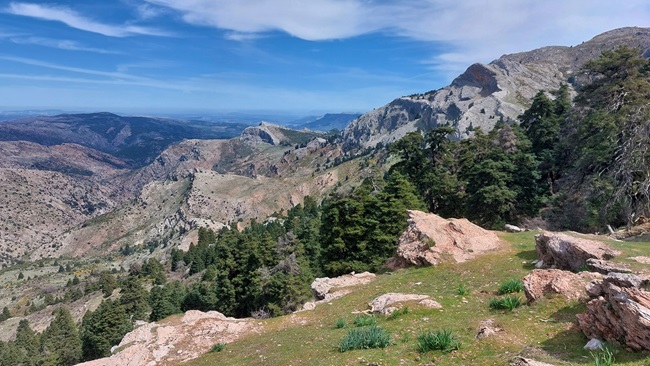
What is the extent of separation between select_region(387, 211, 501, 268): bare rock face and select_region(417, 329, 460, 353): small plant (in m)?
17.7

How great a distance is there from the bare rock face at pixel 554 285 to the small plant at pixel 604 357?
5057mm

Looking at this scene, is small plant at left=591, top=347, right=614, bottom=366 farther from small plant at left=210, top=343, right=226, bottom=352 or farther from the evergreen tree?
the evergreen tree

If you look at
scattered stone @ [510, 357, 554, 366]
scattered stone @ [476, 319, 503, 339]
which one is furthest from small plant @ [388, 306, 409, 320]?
scattered stone @ [510, 357, 554, 366]

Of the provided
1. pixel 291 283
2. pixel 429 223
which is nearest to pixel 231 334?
pixel 429 223

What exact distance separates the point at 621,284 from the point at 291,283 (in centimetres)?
3927

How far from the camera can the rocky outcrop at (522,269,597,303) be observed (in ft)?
47.8

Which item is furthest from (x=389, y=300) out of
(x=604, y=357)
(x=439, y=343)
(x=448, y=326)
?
(x=604, y=357)

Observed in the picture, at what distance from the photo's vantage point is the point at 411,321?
670 inches

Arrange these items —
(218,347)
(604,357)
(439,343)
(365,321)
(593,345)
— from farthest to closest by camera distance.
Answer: (218,347) < (365,321) < (439,343) < (593,345) < (604,357)

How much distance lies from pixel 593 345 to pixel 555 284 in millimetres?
Result: 4924

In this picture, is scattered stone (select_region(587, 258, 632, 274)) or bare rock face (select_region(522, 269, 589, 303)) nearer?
bare rock face (select_region(522, 269, 589, 303))

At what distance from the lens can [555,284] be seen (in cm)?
1497

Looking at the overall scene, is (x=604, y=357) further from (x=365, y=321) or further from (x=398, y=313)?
(x=365, y=321)

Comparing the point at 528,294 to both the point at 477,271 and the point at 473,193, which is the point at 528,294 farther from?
the point at 473,193
